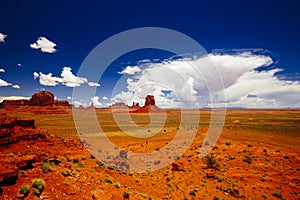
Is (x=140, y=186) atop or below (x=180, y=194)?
atop

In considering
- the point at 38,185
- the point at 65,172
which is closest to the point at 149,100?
the point at 65,172

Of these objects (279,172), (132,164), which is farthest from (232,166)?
(132,164)

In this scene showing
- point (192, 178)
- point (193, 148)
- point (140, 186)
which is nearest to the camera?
point (140, 186)

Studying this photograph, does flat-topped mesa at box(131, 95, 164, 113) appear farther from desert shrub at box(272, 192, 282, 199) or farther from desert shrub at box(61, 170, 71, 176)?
desert shrub at box(61, 170, 71, 176)

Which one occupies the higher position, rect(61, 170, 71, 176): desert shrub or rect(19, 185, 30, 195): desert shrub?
rect(19, 185, 30, 195): desert shrub

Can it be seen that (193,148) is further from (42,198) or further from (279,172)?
(42,198)

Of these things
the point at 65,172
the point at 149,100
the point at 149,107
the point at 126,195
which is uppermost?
the point at 149,100

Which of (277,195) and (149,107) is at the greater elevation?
(149,107)

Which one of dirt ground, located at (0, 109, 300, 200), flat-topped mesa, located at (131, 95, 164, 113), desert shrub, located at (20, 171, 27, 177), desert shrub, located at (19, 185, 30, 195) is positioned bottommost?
dirt ground, located at (0, 109, 300, 200)

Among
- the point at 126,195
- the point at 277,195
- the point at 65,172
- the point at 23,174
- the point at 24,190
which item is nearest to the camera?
the point at 24,190

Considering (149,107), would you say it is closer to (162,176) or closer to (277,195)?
(162,176)

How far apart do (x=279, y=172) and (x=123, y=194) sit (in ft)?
Result: 50.3

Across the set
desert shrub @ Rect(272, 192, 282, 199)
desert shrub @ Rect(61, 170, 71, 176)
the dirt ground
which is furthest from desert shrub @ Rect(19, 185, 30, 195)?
desert shrub @ Rect(272, 192, 282, 199)

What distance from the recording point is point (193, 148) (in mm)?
24641
